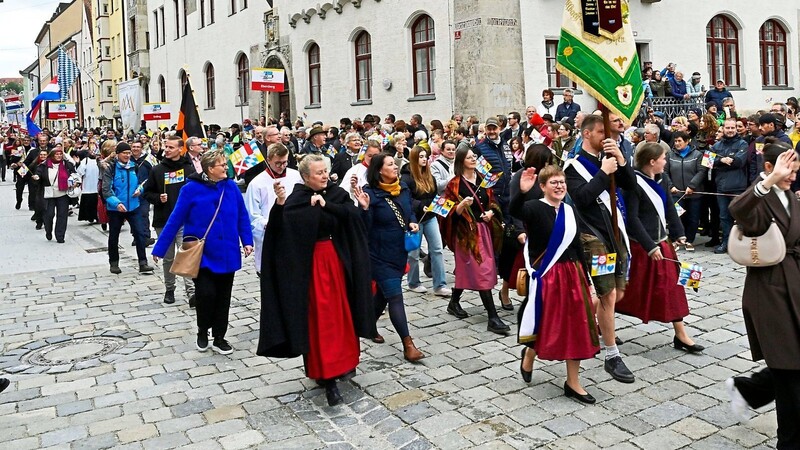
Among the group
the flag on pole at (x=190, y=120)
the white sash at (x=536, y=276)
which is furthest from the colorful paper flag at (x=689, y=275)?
the flag on pole at (x=190, y=120)

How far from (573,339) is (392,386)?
1.44 meters

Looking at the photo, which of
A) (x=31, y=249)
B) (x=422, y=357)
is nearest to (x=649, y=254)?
(x=422, y=357)

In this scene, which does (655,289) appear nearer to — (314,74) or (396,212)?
(396,212)

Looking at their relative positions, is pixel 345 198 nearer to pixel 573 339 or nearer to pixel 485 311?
pixel 573 339

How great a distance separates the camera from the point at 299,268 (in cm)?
564

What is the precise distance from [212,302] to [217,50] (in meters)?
28.3

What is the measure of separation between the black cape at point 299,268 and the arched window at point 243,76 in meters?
26.3

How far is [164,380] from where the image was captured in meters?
6.30

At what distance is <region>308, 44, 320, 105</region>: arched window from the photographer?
25.5m

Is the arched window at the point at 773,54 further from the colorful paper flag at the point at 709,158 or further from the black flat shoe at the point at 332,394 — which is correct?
the black flat shoe at the point at 332,394

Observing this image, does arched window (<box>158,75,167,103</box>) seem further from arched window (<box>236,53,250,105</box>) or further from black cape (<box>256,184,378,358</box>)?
black cape (<box>256,184,378,358</box>)

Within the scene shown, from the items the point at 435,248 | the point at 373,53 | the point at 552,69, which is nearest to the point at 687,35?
the point at 552,69

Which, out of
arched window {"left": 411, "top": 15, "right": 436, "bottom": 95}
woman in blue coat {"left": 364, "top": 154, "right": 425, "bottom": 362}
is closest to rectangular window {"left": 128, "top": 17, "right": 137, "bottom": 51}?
arched window {"left": 411, "top": 15, "right": 436, "bottom": 95}

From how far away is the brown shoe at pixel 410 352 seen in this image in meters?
6.54
